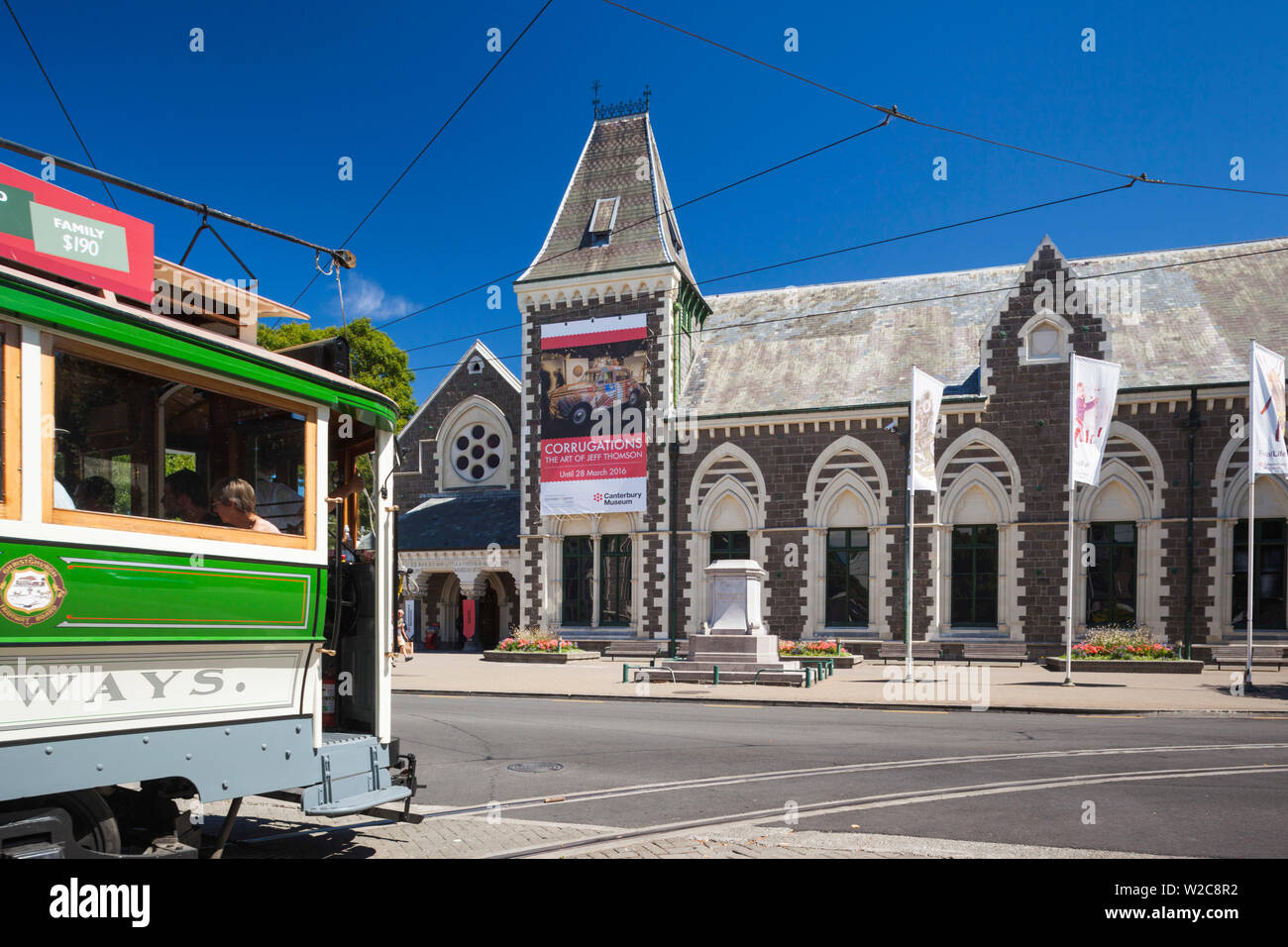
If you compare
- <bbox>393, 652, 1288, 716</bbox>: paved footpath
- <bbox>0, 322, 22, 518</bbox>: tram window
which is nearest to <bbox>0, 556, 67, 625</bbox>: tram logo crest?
<bbox>0, 322, 22, 518</bbox>: tram window

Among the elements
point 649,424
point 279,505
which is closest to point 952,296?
point 649,424

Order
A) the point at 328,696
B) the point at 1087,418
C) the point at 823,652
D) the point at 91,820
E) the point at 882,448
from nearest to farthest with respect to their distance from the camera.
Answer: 1. the point at 91,820
2. the point at 328,696
3. the point at 1087,418
4. the point at 823,652
5. the point at 882,448

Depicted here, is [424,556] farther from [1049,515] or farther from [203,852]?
[203,852]

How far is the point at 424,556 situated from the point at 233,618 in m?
27.7

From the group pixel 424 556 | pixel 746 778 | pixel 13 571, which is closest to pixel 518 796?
pixel 746 778

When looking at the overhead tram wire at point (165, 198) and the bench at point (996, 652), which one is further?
the bench at point (996, 652)

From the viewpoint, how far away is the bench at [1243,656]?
2350 centimetres

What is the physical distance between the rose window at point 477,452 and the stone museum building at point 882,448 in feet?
8.30

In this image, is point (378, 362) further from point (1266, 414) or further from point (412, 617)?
point (1266, 414)

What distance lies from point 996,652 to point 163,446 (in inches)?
959

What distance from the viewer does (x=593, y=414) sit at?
29922 mm

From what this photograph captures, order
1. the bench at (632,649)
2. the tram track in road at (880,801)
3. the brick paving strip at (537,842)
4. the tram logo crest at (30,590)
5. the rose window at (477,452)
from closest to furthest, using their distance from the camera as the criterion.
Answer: the tram logo crest at (30,590), the brick paving strip at (537,842), the tram track in road at (880,801), the bench at (632,649), the rose window at (477,452)

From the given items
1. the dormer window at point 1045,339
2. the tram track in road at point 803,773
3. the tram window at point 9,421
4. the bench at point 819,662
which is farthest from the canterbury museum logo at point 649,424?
the tram window at point 9,421

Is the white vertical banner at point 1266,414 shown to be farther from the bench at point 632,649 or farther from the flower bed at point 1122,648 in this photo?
the bench at point 632,649
